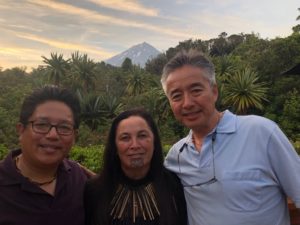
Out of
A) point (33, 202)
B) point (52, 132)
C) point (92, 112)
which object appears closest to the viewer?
point (33, 202)

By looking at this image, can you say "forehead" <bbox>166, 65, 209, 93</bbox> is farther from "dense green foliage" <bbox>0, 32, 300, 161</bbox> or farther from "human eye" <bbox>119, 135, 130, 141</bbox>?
"dense green foliage" <bbox>0, 32, 300, 161</bbox>

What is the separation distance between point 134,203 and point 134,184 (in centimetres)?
12

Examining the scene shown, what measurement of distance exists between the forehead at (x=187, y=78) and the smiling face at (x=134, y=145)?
0.31 metres

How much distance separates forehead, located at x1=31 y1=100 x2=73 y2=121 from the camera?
217cm

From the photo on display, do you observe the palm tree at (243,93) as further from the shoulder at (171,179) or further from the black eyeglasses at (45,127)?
the black eyeglasses at (45,127)

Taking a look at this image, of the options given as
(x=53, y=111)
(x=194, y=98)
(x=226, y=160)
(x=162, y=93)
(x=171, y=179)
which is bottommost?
(x=171, y=179)

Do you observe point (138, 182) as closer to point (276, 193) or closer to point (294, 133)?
point (276, 193)

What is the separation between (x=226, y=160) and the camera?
84.2 inches

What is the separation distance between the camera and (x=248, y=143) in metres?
2.13

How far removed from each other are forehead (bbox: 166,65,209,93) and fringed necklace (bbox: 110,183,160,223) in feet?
2.10

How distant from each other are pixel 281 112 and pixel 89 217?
2343 cm

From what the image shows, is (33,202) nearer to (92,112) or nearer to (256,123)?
(256,123)

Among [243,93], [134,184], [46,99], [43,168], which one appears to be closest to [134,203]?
[134,184]

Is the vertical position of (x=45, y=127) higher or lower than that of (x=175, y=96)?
lower
